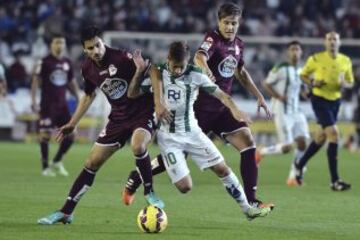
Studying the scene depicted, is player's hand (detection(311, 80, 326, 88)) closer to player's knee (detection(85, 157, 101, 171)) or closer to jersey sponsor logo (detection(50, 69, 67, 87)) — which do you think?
jersey sponsor logo (detection(50, 69, 67, 87))

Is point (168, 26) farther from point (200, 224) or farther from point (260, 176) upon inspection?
point (200, 224)

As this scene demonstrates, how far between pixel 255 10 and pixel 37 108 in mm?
15887

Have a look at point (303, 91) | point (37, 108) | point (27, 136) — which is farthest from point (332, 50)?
point (27, 136)

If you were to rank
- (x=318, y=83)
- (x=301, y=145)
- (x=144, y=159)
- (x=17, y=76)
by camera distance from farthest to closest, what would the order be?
(x=17, y=76)
(x=301, y=145)
(x=318, y=83)
(x=144, y=159)

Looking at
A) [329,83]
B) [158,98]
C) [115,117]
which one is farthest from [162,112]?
[329,83]

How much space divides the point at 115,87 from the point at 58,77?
767 cm

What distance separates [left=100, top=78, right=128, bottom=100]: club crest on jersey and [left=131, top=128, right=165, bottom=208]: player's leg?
16.9 inches

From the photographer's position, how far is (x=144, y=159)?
11000 millimetres

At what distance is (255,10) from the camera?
3328 centimetres

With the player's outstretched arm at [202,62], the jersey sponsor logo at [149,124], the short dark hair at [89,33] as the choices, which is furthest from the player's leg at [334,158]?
the short dark hair at [89,33]

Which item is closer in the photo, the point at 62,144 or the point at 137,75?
the point at 137,75

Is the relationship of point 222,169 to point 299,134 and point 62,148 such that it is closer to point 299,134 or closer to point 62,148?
point 299,134

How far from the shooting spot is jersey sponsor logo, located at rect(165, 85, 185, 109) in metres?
10.6

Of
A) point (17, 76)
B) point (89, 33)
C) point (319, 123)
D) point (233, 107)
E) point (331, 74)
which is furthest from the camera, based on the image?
point (17, 76)
